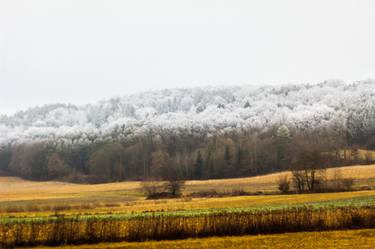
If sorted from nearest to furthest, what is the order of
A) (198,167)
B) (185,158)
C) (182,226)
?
(182,226), (198,167), (185,158)

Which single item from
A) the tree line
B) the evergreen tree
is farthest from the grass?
the evergreen tree

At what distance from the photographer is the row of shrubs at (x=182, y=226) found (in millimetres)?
36188

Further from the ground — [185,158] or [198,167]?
[185,158]

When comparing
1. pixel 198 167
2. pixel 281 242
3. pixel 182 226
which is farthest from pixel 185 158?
pixel 281 242

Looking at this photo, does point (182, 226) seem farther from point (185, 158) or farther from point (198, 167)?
point (185, 158)

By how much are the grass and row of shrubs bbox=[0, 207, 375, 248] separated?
1608 mm

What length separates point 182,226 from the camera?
125 ft

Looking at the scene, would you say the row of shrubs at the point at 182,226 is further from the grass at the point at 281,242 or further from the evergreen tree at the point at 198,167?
the evergreen tree at the point at 198,167

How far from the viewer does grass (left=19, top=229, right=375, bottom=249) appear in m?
29.8

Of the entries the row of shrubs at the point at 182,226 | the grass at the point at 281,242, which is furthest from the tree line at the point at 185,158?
the grass at the point at 281,242

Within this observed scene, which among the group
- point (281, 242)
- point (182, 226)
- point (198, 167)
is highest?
point (198, 167)

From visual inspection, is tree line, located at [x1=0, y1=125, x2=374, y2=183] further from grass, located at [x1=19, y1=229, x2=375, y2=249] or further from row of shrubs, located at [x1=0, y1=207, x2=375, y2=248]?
grass, located at [x1=19, y1=229, x2=375, y2=249]

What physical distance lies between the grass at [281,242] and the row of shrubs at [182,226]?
1.61 metres

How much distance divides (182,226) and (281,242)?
8.54m
